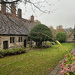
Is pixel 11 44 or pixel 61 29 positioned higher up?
pixel 61 29

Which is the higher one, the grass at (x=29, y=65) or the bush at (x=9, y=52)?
the bush at (x=9, y=52)

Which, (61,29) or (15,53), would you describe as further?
(61,29)

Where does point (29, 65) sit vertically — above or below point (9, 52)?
below

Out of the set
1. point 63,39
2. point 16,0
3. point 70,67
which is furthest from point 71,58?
point 63,39

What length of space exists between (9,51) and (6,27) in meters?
7.38

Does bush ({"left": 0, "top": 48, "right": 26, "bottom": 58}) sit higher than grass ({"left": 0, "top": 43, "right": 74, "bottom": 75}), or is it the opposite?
bush ({"left": 0, "top": 48, "right": 26, "bottom": 58})

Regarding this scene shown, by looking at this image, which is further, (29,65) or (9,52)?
(9,52)

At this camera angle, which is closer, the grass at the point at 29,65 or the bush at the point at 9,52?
the grass at the point at 29,65

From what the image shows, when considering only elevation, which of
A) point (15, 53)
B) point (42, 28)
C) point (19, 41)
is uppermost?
point (42, 28)

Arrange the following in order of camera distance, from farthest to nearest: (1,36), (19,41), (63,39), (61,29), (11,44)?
(61,29) → (63,39) → (19,41) → (11,44) → (1,36)

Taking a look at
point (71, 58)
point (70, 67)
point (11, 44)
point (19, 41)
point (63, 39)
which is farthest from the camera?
point (63, 39)

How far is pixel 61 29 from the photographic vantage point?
45875mm

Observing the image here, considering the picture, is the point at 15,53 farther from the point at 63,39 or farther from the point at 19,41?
the point at 63,39

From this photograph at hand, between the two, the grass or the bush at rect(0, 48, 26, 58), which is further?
the bush at rect(0, 48, 26, 58)
